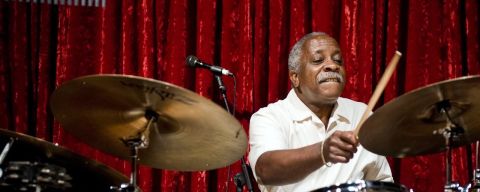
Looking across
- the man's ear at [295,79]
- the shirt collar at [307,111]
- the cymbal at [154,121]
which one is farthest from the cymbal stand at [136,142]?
the man's ear at [295,79]

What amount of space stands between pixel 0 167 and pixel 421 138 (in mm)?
1319

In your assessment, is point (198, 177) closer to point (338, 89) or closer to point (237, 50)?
point (237, 50)

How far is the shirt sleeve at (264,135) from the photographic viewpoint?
9.24ft

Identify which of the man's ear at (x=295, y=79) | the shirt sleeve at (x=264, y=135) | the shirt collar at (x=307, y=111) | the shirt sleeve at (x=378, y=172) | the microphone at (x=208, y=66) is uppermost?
the microphone at (x=208, y=66)

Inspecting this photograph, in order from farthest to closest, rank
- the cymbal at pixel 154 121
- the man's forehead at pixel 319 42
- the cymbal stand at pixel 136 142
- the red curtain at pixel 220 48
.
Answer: the red curtain at pixel 220 48 → the man's forehead at pixel 319 42 → the cymbal stand at pixel 136 142 → the cymbal at pixel 154 121

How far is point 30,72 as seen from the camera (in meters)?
3.48

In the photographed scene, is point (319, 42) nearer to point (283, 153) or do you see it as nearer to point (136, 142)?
point (283, 153)

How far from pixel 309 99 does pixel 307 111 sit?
0.21ft

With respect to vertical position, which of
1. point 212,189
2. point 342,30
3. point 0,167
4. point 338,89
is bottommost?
point 212,189

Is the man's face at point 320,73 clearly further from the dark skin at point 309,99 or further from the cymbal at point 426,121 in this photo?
the cymbal at point 426,121

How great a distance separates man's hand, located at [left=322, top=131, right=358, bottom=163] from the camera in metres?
2.27

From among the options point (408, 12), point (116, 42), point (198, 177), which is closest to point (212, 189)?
point (198, 177)

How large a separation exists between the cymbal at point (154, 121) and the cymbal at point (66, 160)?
0.26 feet

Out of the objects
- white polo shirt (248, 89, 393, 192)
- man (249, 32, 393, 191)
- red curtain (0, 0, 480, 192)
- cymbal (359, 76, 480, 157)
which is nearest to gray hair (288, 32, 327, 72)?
man (249, 32, 393, 191)
